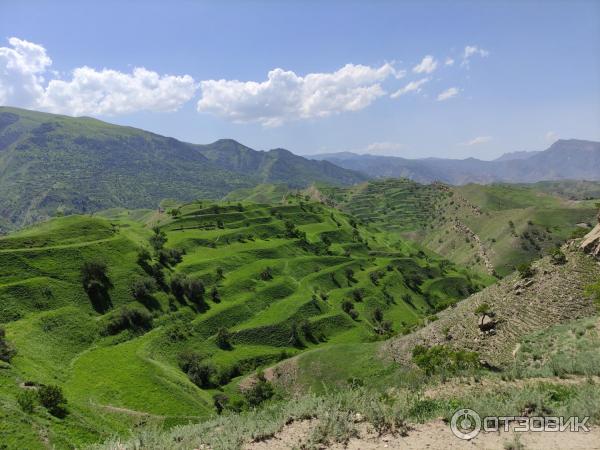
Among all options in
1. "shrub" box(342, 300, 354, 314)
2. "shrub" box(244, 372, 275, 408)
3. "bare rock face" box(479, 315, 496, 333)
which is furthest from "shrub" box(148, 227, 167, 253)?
"bare rock face" box(479, 315, 496, 333)

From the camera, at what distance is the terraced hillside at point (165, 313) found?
53969 mm

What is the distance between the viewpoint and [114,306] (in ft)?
293

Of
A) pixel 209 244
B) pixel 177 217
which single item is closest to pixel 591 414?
pixel 209 244

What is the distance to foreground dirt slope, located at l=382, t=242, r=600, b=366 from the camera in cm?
3828

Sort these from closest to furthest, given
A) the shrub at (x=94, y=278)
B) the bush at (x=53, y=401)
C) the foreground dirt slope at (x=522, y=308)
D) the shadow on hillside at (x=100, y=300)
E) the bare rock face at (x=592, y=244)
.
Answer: the bush at (x=53, y=401) → the foreground dirt slope at (x=522, y=308) → the bare rock face at (x=592, y=244) → the shadow on hillside at (x=100, y=300) → the shrub at (x=94, y=278)

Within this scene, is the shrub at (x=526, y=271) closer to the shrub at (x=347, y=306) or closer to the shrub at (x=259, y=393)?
the shrub at (x=259, y=393)

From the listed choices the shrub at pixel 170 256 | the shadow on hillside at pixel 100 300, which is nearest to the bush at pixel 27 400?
the shadow on hillside at pixel 100 300

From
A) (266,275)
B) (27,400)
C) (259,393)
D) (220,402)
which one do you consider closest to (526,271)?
(259,393)

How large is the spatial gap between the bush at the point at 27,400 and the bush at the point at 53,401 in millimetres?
735

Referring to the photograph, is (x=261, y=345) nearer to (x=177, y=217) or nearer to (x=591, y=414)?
(x=591, y=414)

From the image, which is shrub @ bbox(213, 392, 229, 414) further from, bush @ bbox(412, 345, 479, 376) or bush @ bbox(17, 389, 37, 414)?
bush @ bbox(412, 345, 479, 376)

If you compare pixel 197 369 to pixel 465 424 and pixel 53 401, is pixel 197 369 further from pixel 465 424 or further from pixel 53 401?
pixel 465 424

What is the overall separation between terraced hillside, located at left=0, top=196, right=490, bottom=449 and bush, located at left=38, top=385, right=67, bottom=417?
30cm

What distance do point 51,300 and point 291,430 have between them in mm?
83811
